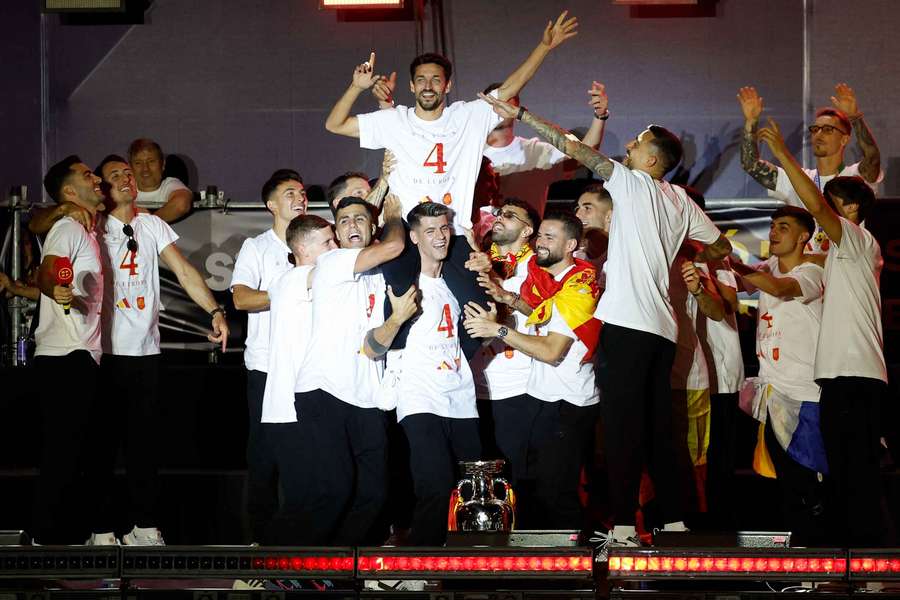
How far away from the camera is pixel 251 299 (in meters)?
7.38

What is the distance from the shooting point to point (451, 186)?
7305 millimetres

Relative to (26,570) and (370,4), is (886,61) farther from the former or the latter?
(26,570)

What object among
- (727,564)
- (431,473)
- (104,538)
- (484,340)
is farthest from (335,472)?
(727,564)

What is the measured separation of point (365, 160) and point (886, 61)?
438 centimetres

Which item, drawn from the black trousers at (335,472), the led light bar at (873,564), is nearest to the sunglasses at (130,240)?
the black trousers at (335,472)

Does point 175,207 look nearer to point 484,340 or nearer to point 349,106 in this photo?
point 349,106

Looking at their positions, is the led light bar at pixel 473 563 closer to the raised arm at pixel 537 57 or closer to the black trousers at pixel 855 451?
the black trousers at pixel 855 451

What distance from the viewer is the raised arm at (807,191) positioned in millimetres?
6402

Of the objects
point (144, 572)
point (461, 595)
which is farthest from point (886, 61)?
point (144, 572)

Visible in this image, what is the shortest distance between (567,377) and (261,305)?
1.99 m

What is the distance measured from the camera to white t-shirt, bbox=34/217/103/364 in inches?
279

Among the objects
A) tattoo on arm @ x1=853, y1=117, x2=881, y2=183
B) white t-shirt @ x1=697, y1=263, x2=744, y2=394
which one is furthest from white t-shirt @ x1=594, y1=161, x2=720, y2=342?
tattoo on arm @ x1=853, y1=117, x2=881, y2=183

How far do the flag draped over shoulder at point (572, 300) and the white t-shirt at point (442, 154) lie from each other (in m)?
0.72

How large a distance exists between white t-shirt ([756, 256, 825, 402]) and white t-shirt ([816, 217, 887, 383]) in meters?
0.40
